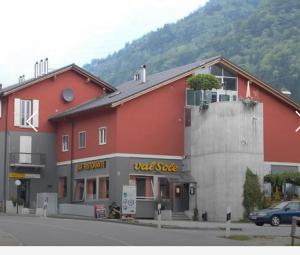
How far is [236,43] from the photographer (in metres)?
108

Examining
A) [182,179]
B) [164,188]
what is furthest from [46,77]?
[182,179]

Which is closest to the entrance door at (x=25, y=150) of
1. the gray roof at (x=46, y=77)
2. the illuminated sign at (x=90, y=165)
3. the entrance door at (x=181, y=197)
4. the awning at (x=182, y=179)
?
the gray roof at (x=46, y=77)

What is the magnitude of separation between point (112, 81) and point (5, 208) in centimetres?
6174

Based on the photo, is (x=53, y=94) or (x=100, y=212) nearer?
(x=100, y=212)

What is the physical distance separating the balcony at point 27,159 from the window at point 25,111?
2.52m

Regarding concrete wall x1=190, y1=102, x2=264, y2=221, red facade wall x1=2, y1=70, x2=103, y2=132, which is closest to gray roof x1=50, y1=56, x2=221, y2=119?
red facade wall x1=2, y1=70, x2=103, y2=132

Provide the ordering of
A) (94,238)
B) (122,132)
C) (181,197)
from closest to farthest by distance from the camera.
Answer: (94,238) < (122,132) < (181,197)

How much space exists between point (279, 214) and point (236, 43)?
67957mm

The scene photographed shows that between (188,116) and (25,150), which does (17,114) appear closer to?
(25,150)

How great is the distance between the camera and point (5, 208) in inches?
2227

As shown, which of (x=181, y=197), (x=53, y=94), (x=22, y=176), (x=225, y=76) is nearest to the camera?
(x=181, y=197)

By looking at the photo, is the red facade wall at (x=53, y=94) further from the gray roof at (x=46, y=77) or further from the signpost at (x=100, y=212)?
the signpost at (x=100, y=212)

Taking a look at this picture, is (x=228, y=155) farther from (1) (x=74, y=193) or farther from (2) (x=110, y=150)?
(1) (x=74, y=193)

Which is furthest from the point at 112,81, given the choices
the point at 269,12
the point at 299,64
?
the point at 299,64
